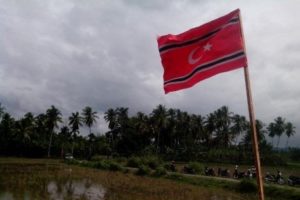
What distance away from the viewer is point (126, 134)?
74125mm

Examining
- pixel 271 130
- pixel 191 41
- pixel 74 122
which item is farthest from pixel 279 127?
pixel 191 41

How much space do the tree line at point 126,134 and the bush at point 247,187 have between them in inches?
1670

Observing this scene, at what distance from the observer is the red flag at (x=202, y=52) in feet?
20.4

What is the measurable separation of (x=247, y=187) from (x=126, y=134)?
52.0 m

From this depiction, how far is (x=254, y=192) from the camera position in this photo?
22781 mm

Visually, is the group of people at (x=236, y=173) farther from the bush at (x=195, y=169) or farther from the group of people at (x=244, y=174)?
the bush at (x=195, y=169)

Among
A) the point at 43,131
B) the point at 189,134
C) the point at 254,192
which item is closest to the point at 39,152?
the point at 43,131

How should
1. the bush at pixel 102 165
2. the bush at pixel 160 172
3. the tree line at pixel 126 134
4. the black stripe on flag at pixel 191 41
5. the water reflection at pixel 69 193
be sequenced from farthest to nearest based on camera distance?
the tree line at pixel 126 134
the bush at pixel 102 165
the bush at pixel 160 172
the water reflection at pixel 69 193
the black stripe on flag at pixel 191 41

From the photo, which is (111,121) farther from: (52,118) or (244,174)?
(244,174)

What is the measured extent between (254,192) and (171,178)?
9.21 meters

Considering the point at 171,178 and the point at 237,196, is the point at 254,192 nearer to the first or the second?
the point at 237,196

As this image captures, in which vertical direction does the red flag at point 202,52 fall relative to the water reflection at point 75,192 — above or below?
above

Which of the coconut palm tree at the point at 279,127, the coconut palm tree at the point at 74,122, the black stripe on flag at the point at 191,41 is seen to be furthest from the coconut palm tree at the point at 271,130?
the black stripe on flag at the point at 191,41

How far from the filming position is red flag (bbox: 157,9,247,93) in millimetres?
6227
